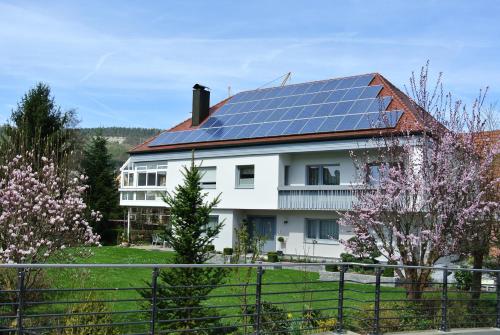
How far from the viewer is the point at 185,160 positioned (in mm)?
36125

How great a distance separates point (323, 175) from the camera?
101 ft

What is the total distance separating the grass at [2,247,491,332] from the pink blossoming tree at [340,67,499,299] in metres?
1.25

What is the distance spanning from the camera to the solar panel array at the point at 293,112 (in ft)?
97.5

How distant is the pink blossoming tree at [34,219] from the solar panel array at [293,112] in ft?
55.3

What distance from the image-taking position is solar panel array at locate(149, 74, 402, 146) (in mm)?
29719

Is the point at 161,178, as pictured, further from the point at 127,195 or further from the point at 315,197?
the point at 315,197

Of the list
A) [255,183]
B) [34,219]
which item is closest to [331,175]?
[255,183]

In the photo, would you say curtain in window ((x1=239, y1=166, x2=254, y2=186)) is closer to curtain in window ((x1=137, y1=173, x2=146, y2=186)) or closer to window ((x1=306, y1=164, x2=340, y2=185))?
window ((x1=306, y1=164, x2=340, y2=185))

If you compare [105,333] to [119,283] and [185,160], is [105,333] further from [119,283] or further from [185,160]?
[185,160]

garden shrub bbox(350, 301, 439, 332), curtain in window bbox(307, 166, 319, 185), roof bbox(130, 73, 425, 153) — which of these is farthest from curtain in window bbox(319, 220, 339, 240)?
garden shrub bbox(350, 301, 439, 332)

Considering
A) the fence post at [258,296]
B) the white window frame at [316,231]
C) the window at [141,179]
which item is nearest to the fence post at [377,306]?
the fence post at [258,296]

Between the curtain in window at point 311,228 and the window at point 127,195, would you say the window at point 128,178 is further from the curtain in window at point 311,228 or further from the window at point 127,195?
the curtain in window at point 311,228

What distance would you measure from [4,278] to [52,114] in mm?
27142

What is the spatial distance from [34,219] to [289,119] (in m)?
21.0
